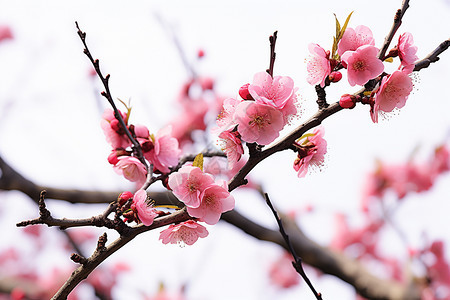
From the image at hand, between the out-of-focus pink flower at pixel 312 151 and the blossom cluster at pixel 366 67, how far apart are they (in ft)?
0.57

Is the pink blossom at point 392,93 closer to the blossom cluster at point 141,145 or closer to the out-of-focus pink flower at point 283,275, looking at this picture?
the blossom cluster at point 141,145

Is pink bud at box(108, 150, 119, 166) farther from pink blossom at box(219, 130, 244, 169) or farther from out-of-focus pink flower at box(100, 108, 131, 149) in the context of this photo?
pink blossom at box(219, 130, 244, 169)

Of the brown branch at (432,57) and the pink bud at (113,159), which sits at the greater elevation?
the pink bud at (113,159)

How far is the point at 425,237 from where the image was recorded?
322 cm

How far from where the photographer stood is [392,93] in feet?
3.76

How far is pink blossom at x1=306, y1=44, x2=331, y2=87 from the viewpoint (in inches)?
44.9

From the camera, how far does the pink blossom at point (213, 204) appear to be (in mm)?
1084

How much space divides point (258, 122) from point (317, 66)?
0.28 meters

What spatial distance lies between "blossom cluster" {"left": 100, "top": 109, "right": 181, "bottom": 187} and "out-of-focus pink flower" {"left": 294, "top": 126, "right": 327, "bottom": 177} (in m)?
0.51

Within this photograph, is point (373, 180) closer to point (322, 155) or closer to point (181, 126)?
point (181, 126)

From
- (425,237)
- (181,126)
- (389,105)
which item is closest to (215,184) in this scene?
(389,105)

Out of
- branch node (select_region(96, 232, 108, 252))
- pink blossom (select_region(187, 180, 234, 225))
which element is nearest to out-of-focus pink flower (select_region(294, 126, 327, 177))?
pink blossom (select_region(187, 180, 234, 225))

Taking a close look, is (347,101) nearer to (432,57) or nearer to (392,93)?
(392,93)

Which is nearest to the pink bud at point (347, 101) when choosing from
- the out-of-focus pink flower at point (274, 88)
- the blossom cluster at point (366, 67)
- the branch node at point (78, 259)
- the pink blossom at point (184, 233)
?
the blossom cluster at point (366, 67)
